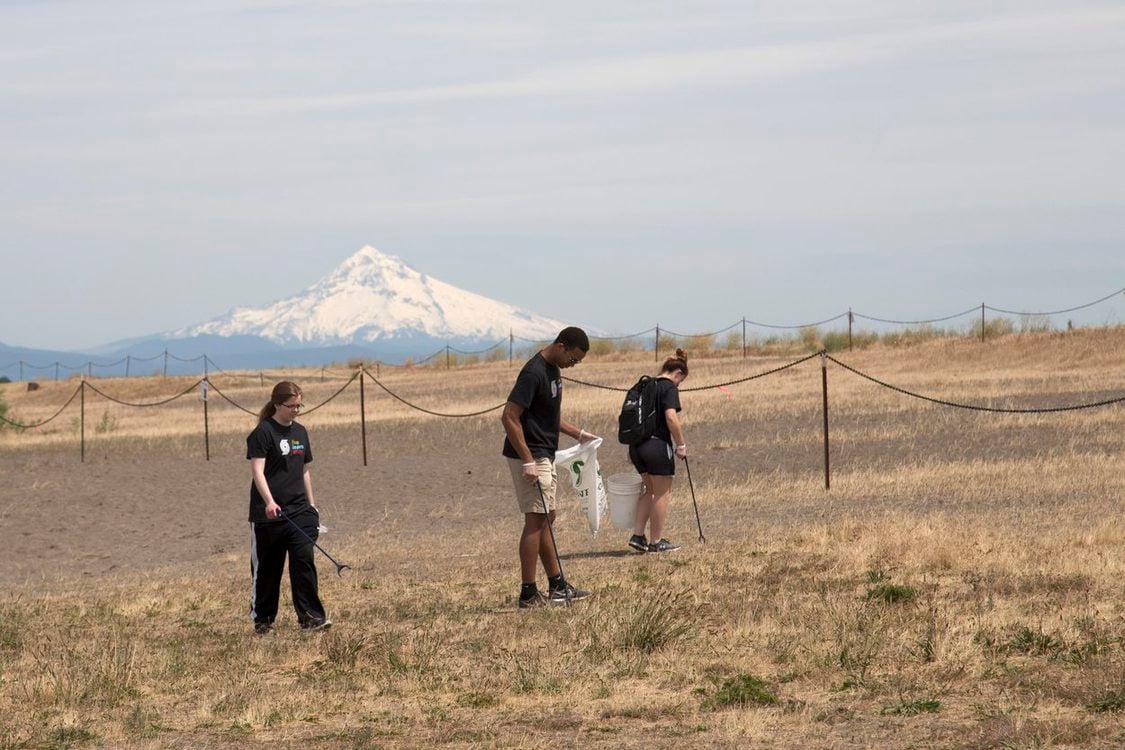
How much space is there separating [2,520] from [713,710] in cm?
1458

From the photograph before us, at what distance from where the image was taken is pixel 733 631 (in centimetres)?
859

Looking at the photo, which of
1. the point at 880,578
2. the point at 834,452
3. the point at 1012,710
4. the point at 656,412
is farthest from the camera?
the point at 834,452

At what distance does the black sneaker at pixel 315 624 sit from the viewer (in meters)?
9.59

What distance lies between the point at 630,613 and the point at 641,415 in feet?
11.7

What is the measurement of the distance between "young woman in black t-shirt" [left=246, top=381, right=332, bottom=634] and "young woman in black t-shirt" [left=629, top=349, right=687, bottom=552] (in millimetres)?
3241

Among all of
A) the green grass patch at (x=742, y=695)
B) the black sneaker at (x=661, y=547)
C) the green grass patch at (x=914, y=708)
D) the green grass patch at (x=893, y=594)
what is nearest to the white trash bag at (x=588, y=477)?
the black sneaker at (x=661, y=547)

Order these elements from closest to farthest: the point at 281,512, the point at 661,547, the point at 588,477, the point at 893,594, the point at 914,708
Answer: the point at 914,708 → the point at 893,594 → the point at 281,512 → the point at 661,547 → the point at 588,477

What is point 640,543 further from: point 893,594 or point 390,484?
point 390,484

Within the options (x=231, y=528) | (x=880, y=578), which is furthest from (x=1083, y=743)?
(x=231, y=528)

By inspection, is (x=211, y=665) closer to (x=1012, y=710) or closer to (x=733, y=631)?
(x=733, y=631)

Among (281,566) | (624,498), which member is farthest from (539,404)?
(624,498)

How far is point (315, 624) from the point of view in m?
9.61

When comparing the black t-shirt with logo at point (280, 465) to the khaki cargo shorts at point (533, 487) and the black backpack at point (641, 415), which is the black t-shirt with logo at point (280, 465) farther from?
the black backpack at point (641, 415)

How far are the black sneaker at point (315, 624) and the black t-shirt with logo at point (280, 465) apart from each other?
68 cm
